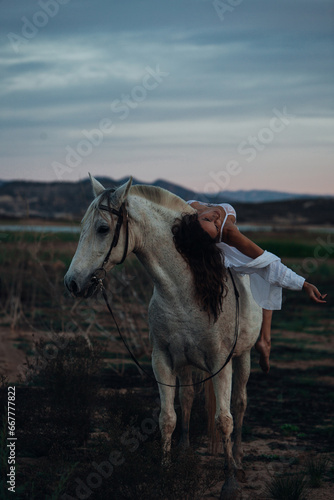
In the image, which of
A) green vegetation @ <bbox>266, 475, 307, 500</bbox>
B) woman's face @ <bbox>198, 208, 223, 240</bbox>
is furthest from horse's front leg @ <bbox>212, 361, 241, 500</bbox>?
woman's face @ <bbox>198, 208, 223, 240</bbox>

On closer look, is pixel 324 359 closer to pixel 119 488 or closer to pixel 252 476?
pixel 252 476

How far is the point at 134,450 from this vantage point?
4.48 meters

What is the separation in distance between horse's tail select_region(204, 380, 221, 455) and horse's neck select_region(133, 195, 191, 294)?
4.80 feet

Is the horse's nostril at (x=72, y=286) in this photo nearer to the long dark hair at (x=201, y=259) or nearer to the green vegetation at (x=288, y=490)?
the long dark hair at (x=201, y=259)

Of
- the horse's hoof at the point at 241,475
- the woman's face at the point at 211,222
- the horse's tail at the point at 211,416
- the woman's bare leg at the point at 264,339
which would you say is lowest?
the horse's hoof at the point at 241,475

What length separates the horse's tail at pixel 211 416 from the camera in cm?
561

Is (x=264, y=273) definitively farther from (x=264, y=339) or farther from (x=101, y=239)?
(x=101, y=239)

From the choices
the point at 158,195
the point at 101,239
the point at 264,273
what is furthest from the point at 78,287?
the point at 264,273

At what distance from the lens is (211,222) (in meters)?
4.66

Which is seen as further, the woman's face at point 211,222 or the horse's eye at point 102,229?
the woman's face at point 211,222

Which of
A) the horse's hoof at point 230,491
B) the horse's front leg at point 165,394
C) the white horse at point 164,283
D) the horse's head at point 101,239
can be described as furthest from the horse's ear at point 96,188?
the horse's hoof at point 230,491

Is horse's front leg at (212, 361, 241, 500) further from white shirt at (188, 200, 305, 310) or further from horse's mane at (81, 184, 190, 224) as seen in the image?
horse's mane at (81, 184, 190, 224)

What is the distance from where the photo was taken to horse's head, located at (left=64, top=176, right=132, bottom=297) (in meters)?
4.02

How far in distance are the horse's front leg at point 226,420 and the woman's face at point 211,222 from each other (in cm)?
105
